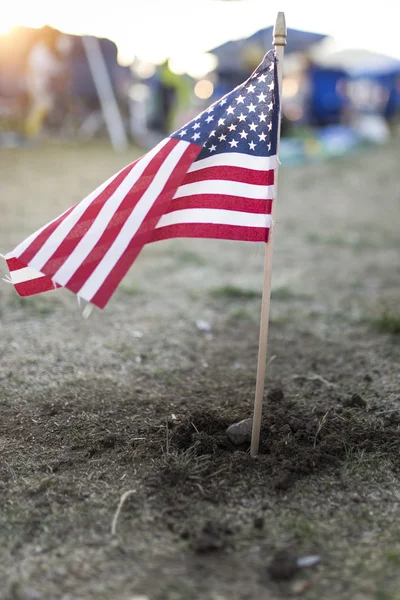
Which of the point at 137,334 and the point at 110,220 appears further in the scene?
the point at 137,334

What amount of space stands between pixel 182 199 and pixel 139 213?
0.66 ft

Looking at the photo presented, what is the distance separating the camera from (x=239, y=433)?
112 inches

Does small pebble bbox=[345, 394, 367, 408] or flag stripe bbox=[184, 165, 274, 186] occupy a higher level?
flag stripe bbox=[184, 165, 274, 186]

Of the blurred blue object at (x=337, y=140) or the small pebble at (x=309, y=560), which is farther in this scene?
the blurred blue object at (x=337, y=140)

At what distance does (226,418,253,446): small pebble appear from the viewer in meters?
2.83

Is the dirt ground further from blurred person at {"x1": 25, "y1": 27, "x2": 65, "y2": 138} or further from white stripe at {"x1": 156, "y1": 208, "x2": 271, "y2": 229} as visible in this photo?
blurred person at {"x1": 25, "y1": 27, "x2": 65, "y2": 138}

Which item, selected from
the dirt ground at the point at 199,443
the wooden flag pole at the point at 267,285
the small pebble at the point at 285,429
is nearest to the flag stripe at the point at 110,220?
the wooden flag pole at the point at 267,285

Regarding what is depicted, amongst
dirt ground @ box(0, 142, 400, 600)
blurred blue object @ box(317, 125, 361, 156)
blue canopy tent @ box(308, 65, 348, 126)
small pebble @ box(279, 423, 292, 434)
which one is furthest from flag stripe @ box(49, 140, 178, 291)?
blue canopy tent @ box(308, 65, 348, 126)

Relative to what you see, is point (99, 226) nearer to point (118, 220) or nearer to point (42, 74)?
point (118, 220)

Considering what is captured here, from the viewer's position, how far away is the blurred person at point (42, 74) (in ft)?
49.9

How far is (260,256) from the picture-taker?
7.17 m

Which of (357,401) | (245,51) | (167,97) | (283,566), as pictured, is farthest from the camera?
(167,97)

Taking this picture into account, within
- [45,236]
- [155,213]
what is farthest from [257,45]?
[45,236]

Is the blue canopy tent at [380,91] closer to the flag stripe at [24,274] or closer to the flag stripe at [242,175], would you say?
the flag stripe at [242,175]
